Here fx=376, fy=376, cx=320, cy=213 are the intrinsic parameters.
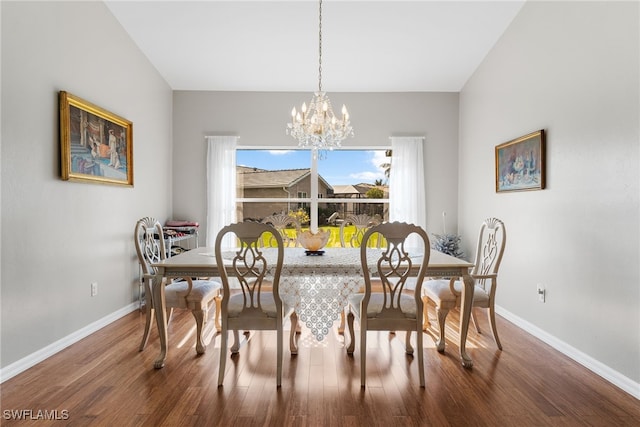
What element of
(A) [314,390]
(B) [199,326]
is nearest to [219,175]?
(B) [199,326]

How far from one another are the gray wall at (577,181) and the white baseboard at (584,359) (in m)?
0.01

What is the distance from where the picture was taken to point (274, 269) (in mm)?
2457

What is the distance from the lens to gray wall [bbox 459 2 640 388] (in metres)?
2.39

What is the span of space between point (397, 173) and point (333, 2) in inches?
96.9

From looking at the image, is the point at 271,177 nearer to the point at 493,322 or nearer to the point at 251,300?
the point at 251,300

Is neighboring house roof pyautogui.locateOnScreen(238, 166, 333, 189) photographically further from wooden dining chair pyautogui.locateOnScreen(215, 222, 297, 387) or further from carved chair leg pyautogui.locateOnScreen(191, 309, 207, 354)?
wooden dining chair pyautogui.locateOnScreen(215, 222, 297, 387)

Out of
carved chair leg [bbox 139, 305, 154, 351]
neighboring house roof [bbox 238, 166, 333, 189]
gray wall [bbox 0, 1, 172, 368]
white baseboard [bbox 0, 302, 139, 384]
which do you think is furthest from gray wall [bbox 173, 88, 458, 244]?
carved chair leg [bbox 139, 305, 154, 351]

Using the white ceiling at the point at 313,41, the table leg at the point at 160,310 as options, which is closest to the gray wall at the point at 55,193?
the white ceiling at the point at 313,41

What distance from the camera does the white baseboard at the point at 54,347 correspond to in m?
2.44

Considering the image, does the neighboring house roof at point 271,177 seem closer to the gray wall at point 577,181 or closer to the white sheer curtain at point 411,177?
the white sheer curtain at point 411,177

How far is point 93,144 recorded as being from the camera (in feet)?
11.1

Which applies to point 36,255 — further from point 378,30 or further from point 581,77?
point 581,77

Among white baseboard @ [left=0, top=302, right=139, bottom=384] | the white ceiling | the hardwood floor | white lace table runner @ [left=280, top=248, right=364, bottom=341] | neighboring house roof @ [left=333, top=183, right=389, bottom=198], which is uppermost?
the white ceiling

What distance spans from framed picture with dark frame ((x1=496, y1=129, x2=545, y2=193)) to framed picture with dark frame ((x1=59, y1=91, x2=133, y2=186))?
3.95 meters
